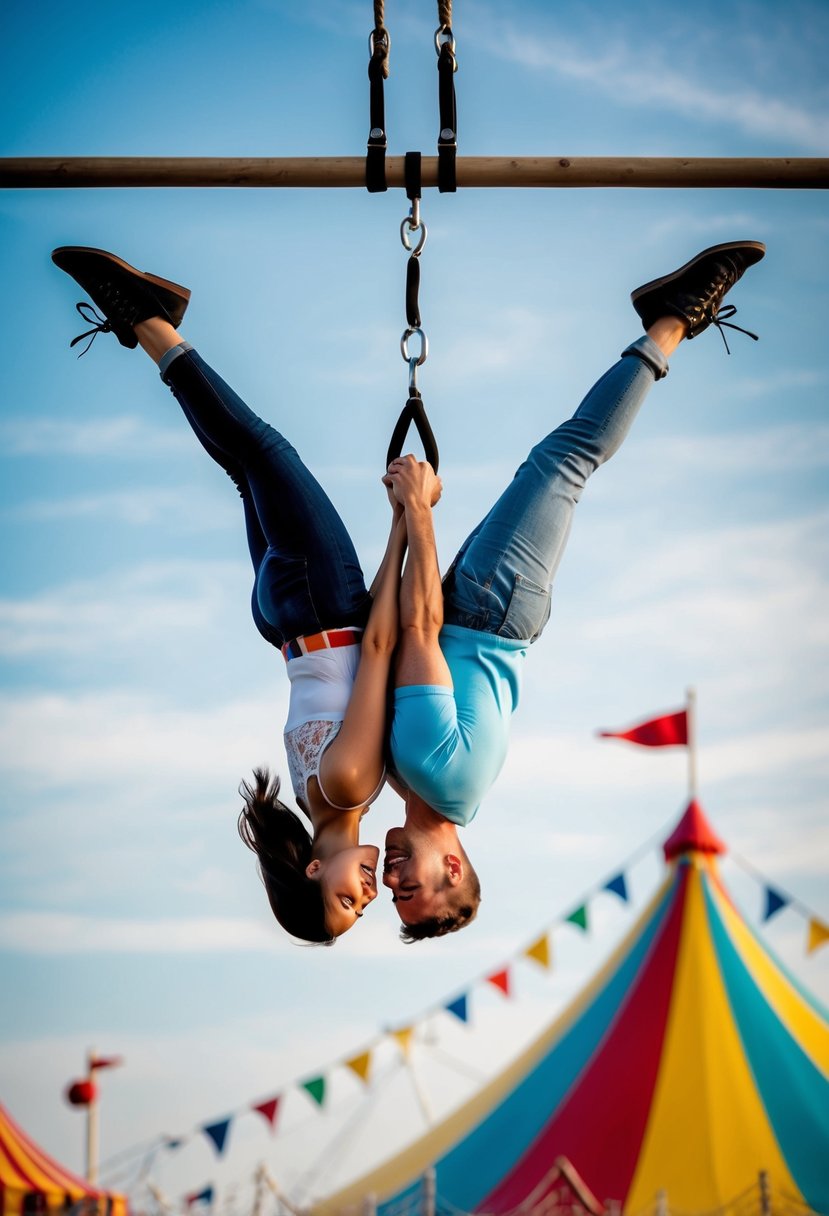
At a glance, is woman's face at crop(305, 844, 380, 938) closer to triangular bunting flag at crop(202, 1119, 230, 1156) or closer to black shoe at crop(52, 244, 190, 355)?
black shoe at crop(52, 244, 190, 355)

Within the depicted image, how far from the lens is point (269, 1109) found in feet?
39.6

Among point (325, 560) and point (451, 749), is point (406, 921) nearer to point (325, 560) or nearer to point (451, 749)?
point (451, 749)

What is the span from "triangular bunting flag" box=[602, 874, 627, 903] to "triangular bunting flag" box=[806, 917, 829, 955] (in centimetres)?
136

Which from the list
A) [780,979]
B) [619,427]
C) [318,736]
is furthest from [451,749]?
[780,979]

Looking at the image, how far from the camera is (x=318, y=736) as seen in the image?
446cm

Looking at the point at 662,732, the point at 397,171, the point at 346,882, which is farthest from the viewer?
the point at 662,732

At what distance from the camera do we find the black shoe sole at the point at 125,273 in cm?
471

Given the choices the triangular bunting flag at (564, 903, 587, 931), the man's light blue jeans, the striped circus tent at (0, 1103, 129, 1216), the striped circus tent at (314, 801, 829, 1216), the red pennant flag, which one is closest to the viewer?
the man's light blue jeans

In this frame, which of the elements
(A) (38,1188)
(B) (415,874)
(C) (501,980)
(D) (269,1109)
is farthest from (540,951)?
(B) (415,874)

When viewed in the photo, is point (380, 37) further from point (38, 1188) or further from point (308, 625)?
point (38, 1188)

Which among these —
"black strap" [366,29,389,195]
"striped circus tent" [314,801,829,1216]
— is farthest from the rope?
"striped circus tent" [314,801,829,1216]

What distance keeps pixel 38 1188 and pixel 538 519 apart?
28.7ft

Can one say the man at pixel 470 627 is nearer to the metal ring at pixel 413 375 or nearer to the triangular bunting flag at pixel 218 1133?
the metal ring at pixel 413 375

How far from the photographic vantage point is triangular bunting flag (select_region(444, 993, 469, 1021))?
12.2 m
